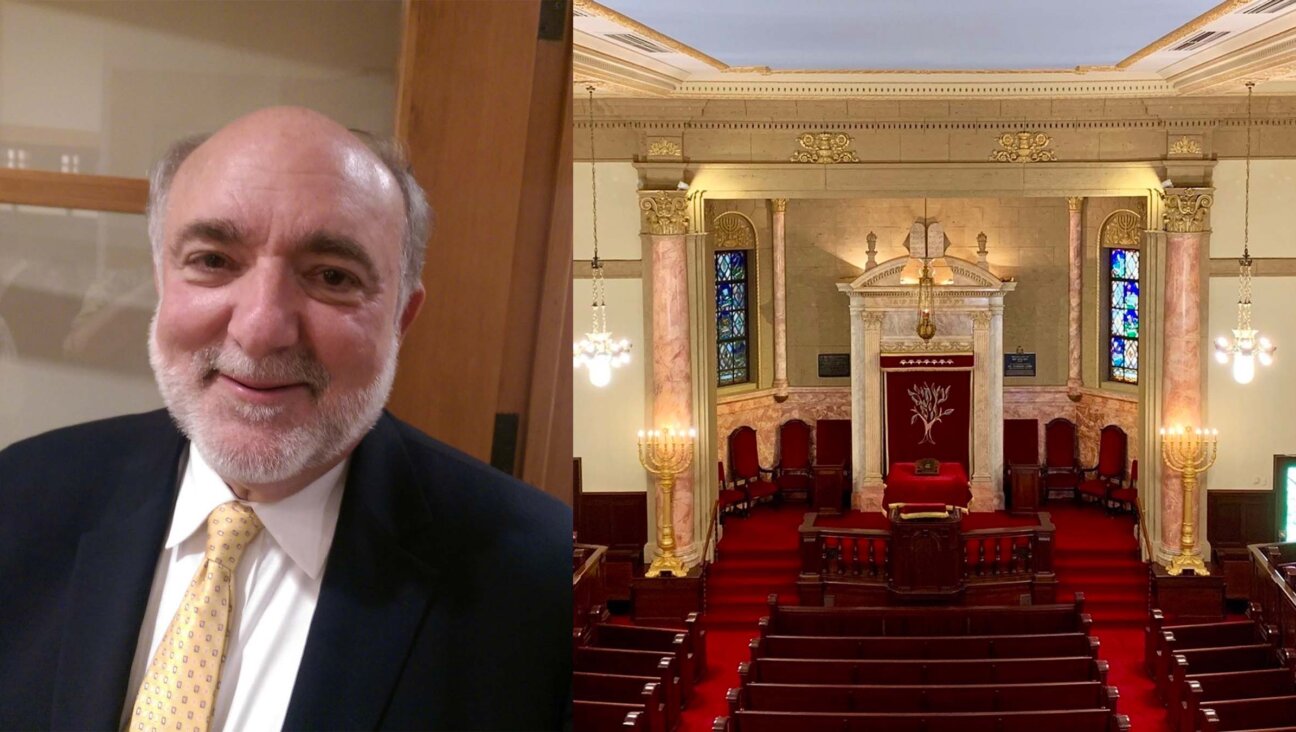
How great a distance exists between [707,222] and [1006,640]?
4.49ft

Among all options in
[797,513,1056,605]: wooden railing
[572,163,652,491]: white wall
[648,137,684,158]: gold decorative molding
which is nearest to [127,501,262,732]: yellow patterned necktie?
[572,163,652,491]: white wall

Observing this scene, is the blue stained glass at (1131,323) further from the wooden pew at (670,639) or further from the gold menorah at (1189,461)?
the wooden pew at (670,639)

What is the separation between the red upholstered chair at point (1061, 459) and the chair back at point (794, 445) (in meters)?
0.60

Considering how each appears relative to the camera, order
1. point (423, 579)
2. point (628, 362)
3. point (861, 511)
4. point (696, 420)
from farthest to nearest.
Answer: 1. point (861, 511)
2. point (696, 420)
3. point (628, 362)
4. point (423, 579)

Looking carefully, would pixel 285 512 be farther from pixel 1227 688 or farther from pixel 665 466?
pixel 1227 688

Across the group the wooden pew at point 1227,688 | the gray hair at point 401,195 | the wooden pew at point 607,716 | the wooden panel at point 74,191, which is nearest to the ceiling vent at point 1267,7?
the wooden pew at point 1227,688

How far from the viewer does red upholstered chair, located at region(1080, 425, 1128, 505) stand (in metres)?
2.81

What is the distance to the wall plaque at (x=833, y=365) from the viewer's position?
3145 millimetres

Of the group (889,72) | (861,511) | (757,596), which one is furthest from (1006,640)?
(889,72)

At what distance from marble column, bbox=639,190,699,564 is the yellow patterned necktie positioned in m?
1.38

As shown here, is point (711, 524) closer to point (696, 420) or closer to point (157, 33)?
point (696, 420)

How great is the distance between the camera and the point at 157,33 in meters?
1.22

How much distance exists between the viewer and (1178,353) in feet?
8.64

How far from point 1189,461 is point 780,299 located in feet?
4.18
